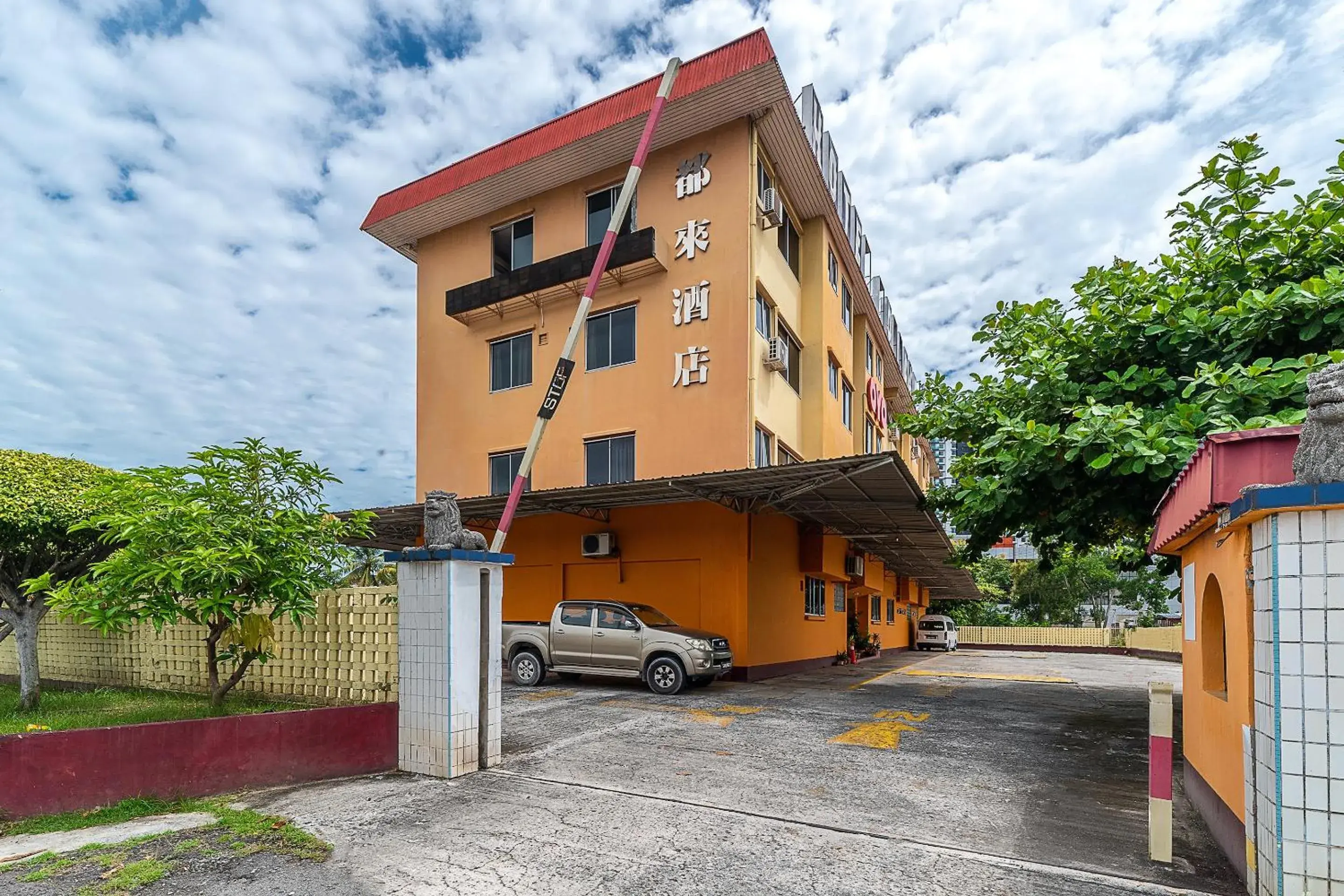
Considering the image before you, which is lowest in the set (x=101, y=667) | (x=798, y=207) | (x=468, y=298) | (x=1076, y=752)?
(x=1076, y=752)

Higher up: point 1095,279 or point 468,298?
point 468,298

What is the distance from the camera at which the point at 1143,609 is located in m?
61.2

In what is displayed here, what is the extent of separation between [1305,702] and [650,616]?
11.1 meters

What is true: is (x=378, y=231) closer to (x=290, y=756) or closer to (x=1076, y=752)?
(x=290, y=756)

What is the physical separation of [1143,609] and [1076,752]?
62.3m

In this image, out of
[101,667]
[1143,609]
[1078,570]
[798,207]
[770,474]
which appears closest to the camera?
[101,667]

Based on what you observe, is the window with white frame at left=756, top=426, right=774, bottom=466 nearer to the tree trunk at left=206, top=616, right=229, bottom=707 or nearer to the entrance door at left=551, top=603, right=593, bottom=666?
the entrance door at left=551, top=603, right=593, bottom=666

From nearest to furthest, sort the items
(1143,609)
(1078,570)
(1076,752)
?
(1076,752) < (1078,570) < (1143,609)

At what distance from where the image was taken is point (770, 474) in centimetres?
1301

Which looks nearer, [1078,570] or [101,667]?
[101,667]

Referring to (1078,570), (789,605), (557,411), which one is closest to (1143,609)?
(1078,570)

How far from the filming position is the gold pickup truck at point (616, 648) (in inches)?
523

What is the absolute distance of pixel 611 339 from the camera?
18.3 metres

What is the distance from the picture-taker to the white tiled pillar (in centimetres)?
376
